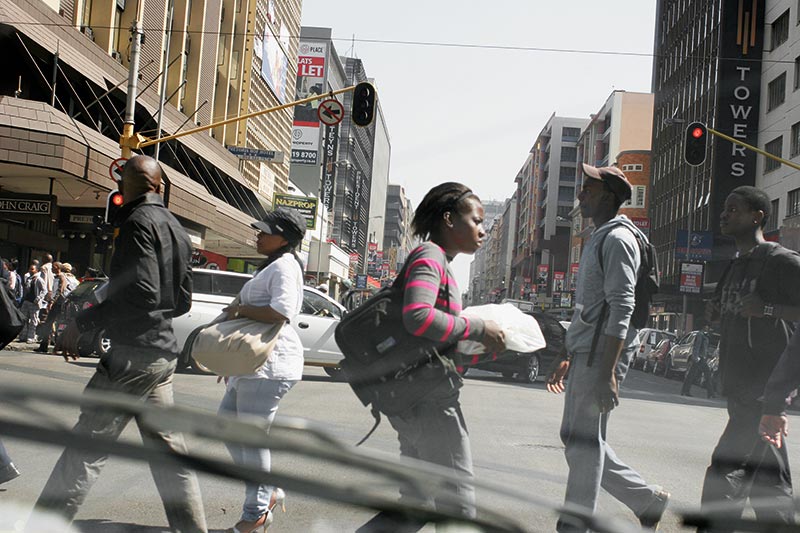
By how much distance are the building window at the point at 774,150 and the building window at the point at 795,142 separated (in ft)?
2.87

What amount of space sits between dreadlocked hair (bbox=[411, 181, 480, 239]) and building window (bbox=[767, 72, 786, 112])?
4069 cm

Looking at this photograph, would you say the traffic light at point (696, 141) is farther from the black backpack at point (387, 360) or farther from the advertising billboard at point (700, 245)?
the advertising billboard at point (700, 245)

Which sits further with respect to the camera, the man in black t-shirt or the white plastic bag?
the man in black t-shirt

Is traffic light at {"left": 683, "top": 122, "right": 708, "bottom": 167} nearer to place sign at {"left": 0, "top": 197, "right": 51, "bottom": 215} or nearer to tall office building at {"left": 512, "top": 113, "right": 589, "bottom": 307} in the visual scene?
place sign at {"left": 0, "top": 197, "right": 51, "bottom": 215}

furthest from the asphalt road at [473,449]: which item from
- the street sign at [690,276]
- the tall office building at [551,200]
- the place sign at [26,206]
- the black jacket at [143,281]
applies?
the tall office building at [551,200]

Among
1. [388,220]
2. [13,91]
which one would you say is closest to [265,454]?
[13,91]

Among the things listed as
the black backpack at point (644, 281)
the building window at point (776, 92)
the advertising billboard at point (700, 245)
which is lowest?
the black backpack at point (644, 281)

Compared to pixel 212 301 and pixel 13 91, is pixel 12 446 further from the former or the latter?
pixel 13 91

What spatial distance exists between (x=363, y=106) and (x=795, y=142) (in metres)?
25.9

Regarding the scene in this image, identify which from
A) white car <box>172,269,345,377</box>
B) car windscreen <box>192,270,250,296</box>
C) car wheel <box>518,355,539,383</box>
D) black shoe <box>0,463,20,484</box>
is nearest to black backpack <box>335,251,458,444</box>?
black shoe <box>0,463,20,484</box>

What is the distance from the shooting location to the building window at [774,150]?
39.8 metres

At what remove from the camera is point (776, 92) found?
41.3 metres

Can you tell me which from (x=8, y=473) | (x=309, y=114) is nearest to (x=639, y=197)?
(x=309, y=114)

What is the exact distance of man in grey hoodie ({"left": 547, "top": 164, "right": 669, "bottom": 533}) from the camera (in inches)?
146
